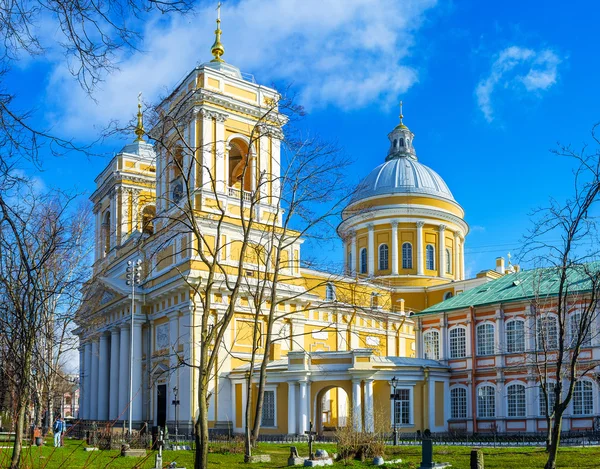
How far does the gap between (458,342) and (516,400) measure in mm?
5038

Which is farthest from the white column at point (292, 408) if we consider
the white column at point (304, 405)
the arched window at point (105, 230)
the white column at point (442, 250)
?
the white column at point (442, 250)

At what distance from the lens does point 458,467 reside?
1958 centimetres

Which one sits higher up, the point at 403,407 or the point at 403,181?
the point at 403,181

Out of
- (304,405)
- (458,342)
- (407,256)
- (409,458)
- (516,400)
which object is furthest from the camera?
(407,256)

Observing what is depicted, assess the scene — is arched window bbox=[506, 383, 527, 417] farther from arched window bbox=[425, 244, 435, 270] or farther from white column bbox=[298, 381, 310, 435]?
arched window bbox=[425, 244, 435, 270]

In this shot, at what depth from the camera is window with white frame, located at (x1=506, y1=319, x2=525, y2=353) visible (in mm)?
41062

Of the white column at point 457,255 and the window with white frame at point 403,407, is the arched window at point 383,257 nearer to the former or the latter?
the white column at point 457,255

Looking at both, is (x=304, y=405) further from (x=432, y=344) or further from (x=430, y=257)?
Answer: (x=430, y=257)

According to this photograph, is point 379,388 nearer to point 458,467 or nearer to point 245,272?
point 245,272

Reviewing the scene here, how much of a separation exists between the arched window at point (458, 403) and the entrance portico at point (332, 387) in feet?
8.03

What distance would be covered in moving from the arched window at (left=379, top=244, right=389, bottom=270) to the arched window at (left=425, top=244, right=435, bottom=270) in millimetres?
3039

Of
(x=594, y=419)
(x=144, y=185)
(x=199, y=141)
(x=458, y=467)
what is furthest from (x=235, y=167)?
(x=458, y=467)

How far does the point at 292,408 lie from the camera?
A: 37281 mm

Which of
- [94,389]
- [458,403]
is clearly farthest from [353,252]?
[94,389]
